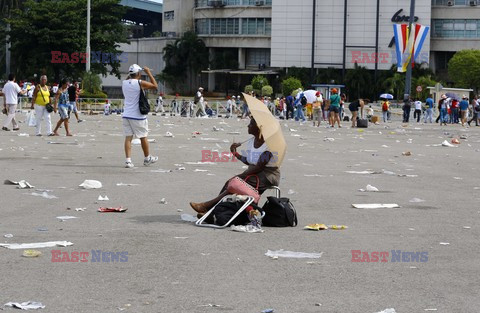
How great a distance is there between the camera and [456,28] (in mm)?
89938

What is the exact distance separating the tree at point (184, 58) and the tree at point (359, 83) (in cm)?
1707

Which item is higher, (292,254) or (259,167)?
(259,167)

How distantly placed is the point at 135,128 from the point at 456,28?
7641cm

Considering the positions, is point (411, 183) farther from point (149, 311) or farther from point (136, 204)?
point (149, 311)

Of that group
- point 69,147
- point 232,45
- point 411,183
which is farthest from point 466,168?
point 232,45

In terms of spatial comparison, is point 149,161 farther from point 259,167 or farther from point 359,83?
point 359,83

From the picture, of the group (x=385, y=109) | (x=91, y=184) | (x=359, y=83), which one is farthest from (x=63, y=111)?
(x=359, y=83)

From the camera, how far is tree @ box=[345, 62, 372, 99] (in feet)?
282

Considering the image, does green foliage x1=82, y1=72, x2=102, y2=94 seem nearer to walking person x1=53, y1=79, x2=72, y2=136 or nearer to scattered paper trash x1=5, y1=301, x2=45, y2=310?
walking person x1=53, y1=79, x2=72, y2=136

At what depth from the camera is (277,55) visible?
92.8 metres

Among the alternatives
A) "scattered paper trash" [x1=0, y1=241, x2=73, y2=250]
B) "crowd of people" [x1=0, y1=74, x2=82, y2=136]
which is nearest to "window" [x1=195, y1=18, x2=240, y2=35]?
"crowd of people" [x1=0, y1=74, x2=82, y2=136]

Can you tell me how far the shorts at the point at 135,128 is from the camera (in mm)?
17484

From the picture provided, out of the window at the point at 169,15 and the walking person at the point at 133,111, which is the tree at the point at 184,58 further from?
the walking person at the point at 133,111

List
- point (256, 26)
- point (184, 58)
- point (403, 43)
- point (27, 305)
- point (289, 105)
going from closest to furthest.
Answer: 1. point (27, 305)
2. point (289, 105)
3. point (403, 43)
4. point (256, 26)
5. point (184, 58)
